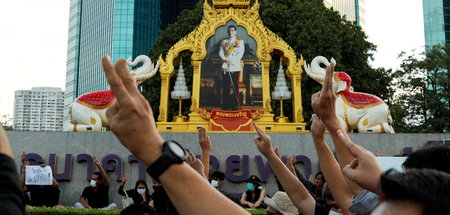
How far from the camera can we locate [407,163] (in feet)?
7.72

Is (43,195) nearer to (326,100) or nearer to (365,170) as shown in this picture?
(326,100)

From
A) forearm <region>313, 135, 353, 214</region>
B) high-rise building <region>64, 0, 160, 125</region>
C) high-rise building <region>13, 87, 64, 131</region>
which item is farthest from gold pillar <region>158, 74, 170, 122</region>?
high-rise building <region>13, 87, 64, 131</region>

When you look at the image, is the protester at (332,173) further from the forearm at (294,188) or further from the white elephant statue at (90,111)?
the white elephant statue at (90,111)

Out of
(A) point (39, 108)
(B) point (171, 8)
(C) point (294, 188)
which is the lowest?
(C) point (294, 188)

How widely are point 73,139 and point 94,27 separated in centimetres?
6976

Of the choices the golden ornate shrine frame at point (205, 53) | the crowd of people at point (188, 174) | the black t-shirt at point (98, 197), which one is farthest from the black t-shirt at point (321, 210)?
the golden ornate shrine frame at point (205, 53)

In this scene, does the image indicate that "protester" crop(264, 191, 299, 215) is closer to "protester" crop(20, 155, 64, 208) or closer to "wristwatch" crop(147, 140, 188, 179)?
"wristwatch" crop(147, 140, 188, 179)

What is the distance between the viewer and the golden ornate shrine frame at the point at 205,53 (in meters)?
16.3

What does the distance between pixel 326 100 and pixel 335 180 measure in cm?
57

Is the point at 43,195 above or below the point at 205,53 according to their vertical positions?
below

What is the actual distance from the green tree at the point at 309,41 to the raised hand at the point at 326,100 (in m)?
19.9

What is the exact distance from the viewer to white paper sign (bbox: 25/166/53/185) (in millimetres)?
10336

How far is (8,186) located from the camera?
141 cm

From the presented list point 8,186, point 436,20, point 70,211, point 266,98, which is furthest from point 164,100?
point 436,20
